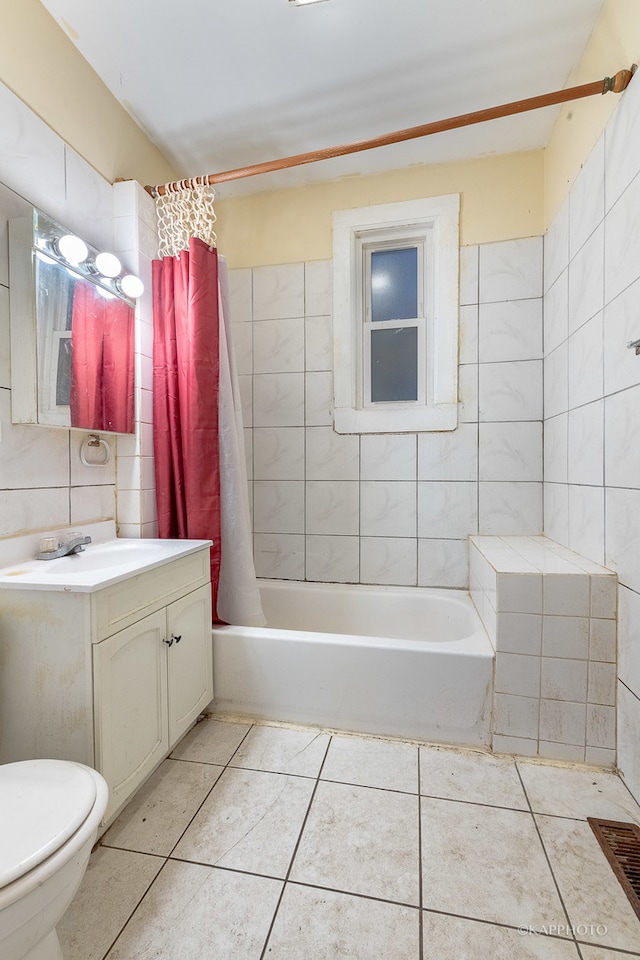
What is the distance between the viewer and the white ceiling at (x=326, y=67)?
53.7 inches

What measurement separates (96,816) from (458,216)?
2.51m

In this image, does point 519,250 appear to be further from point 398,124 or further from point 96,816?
point 96,816

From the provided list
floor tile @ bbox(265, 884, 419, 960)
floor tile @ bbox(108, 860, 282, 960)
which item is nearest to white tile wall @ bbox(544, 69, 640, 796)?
floor tile @ bbox(265, 884, 419, 960)

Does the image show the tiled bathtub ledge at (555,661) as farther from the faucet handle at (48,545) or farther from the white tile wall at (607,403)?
the faucet handle at (48,545)

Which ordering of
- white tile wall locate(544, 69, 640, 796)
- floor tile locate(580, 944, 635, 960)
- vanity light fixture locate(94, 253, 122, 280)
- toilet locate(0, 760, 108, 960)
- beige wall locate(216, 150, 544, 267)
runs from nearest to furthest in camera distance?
toilet locate(0, 760, 108, 960), floor tile locate(580, 944, 635, 960), white tile wall locate(544, 69, 640, 796), vanity light fixture locate(94, 253, 122, 280), beige wall locate(216, 150, 544, 267)

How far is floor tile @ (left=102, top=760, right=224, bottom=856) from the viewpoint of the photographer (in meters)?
1.08

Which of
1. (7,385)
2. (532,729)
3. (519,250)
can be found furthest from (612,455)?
(7,385)

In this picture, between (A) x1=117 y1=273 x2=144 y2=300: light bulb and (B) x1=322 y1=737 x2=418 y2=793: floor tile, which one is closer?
(B) x1=322 y1=737 x2=418 y2=793: floor tile

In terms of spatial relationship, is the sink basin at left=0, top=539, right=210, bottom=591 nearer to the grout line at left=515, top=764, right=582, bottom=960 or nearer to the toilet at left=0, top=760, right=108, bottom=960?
the toilet at left=0, top=760, right=108, bottom=960

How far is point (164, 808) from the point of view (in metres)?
1.18

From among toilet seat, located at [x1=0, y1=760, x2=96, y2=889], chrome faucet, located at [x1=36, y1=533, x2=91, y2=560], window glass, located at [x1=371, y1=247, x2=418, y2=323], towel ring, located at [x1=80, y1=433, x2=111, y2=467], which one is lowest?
toilet seat, located at [x1=0, y1=760, x2=96, y2=889]

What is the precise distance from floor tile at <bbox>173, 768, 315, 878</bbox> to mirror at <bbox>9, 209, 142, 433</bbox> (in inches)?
50.1

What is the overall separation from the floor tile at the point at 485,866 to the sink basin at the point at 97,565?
3.49 feet

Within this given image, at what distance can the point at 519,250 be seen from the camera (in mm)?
1939
